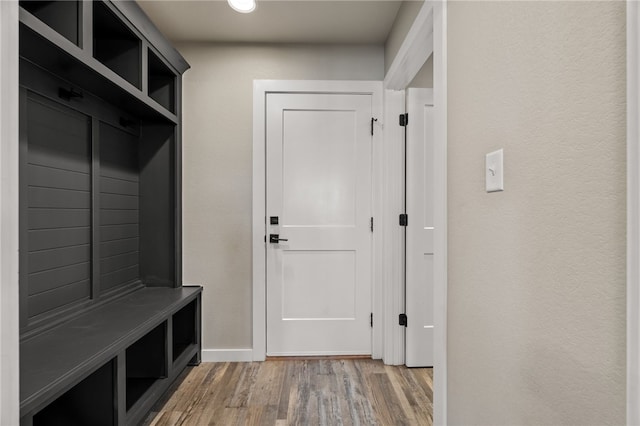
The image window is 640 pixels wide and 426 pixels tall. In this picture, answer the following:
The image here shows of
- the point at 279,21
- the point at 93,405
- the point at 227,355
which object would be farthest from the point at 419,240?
the point at 93,405

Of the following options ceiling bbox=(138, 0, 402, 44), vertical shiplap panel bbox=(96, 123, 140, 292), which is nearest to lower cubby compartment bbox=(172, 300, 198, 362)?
vertical shiplap panel bbox=(96, 123, 140, 292)

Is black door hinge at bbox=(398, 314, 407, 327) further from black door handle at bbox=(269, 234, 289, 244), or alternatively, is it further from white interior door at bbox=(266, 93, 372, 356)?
black door handle at bbox=(269, 234, 289, 244)

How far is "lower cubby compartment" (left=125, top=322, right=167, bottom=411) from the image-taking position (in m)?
2.28

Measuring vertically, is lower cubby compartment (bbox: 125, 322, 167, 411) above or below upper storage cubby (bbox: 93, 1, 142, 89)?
below

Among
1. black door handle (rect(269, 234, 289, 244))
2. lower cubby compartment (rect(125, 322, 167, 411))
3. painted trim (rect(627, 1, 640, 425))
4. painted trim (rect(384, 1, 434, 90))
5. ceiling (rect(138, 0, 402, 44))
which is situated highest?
ceiling (rect(138, 0, 402, 44))

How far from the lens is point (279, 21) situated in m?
2.66

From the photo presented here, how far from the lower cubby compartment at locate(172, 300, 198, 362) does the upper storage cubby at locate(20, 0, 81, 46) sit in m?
1.83

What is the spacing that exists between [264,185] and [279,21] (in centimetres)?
112

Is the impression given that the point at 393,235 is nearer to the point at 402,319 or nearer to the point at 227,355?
the point at 402,319

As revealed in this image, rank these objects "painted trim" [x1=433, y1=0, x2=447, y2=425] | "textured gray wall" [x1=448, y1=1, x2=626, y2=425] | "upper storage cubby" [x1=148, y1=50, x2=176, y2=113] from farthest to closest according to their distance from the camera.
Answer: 1. "upper storage cubby" [x1=148, y1=50, x2=176, y2=113]
2. "painted trim" [x1=433, y1=0, x2=447, y2=425]
3. "textured gray wall" [x1=448, y1=1, x2=626, y2=425]

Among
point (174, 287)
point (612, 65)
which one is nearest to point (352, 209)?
point (174, 287)

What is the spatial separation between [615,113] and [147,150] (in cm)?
272

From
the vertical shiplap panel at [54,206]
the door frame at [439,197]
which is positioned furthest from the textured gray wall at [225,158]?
the door frame at [439,197]

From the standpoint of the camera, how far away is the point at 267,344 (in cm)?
301
